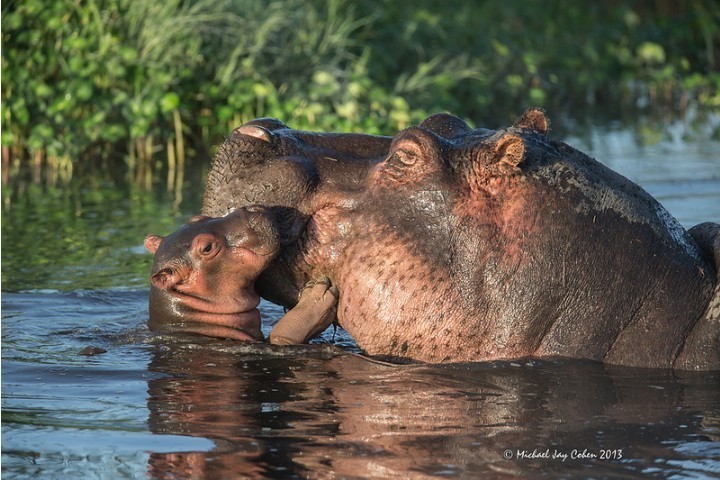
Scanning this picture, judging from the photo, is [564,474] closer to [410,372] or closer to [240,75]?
[410,372]

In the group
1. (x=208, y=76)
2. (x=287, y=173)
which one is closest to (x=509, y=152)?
(x=287, y=173)

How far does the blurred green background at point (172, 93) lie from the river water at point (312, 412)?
2481mm

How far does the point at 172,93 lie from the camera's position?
39.7 ft

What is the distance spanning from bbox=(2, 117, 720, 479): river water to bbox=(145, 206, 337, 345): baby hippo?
0.11 metres

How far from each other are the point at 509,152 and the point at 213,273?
1.39 m

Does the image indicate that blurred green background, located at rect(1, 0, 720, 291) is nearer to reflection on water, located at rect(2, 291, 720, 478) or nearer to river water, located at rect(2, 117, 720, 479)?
river water, located at rect(2, 117, 720, 479)

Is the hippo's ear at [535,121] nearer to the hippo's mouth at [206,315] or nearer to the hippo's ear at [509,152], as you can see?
the hippo's ear at [509,152]

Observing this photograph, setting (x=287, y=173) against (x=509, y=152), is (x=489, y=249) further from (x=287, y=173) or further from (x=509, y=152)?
(x=287, y=173)

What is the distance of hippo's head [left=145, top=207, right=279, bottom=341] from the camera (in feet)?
17.5

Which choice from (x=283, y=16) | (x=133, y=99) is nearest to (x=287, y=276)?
(x=133, y=99)

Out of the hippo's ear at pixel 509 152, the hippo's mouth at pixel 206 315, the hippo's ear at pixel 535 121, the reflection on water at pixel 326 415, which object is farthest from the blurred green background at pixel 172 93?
the hippo's ear at pixel 509 152

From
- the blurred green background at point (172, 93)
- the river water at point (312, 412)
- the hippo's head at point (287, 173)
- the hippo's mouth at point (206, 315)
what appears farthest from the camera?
the blurred green background at point (172, 93)

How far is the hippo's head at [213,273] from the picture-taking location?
5.32 metres

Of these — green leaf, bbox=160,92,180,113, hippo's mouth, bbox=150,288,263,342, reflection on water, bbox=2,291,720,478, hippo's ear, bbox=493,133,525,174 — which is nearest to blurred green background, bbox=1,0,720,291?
green leaf, bbox=160,92,180,113
